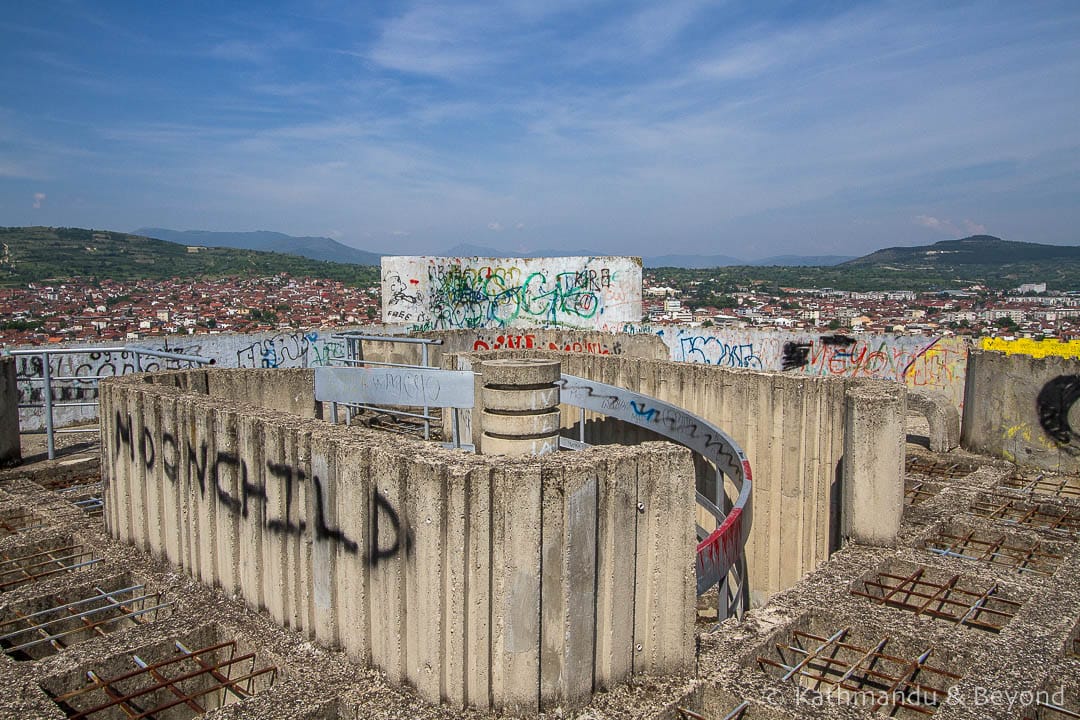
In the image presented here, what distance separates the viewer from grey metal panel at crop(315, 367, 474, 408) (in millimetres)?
10969

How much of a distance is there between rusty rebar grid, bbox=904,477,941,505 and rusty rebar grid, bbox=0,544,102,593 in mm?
11792

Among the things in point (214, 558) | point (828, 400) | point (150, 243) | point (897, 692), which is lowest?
point (897, 692)

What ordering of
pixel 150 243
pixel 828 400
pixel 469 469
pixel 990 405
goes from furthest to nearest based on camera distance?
pixel 150 243
pixel 990 405
pixel 828 400
pixel 469 469

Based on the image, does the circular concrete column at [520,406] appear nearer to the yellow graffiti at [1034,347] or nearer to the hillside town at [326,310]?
the yellow graffiti at [1034,347]

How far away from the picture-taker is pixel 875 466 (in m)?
9.41

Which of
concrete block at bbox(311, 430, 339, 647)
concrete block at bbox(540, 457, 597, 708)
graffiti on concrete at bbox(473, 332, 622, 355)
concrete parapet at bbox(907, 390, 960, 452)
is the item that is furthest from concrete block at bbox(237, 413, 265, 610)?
graffiti on concrete at bbox(473, 332, 622, 355)

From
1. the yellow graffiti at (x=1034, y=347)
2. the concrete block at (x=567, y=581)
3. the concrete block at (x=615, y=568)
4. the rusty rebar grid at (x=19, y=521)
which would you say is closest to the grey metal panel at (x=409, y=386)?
the rusty rebar grid at (x=19, y=521)

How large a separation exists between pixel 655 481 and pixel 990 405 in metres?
12.4

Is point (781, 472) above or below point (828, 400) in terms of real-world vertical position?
below

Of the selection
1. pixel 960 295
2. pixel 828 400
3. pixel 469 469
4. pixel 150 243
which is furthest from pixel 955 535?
pixel 150 243

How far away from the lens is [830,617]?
24.3 ft

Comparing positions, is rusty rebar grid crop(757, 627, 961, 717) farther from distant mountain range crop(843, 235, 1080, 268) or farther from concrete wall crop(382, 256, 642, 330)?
distant mountain range crop(843, 235, 1080, 268)

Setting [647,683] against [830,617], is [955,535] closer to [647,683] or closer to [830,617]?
[830,617]

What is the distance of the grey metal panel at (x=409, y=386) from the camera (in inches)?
432
